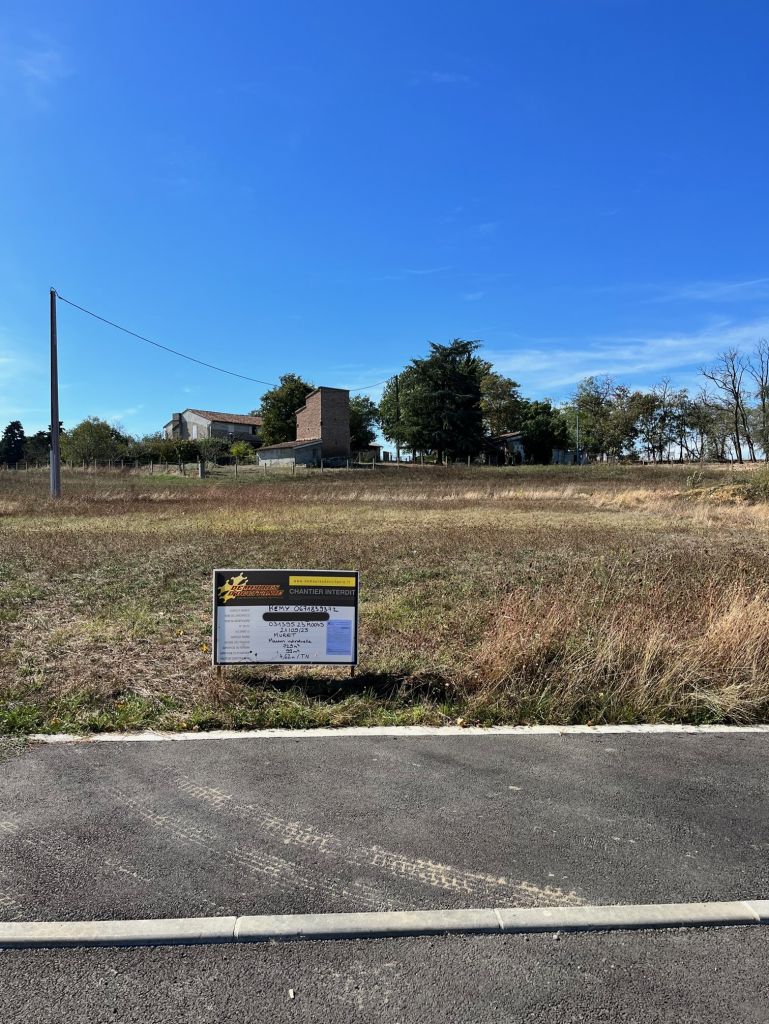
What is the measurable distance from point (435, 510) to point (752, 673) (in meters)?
20.1

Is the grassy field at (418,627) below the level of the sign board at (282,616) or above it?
below

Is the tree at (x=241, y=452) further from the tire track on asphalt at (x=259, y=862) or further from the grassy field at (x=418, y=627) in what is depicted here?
the tire track on asphalt at (x=259, y=862)

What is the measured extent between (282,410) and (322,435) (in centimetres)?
1530

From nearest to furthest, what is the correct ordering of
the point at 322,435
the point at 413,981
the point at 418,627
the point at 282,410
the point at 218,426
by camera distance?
the point at 413,981
the point at 418,627
the point at 322,435
the point at 282,410
the point at 218,426

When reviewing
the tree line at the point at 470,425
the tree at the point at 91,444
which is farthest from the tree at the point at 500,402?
the tree at the point at 91,444

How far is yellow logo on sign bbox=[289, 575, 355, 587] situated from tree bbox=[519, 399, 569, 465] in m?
82.7

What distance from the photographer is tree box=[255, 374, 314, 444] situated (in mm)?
79500

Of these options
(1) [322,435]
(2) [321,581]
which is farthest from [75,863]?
(1) [322,435]

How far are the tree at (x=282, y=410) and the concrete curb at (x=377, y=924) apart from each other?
77947 millimetres

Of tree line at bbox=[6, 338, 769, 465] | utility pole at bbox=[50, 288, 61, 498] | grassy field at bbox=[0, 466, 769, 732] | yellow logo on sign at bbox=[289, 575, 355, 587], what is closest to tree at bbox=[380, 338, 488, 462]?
tree line at bbox=[6, 338, 769, 465]

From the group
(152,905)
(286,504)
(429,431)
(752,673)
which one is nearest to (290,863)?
(152,905)

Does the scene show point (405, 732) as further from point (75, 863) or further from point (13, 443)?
point (13, 443)

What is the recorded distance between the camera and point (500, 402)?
8600 cm

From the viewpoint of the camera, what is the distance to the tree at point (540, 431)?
84750mm
